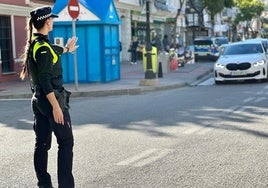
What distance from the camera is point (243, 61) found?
1764 cm

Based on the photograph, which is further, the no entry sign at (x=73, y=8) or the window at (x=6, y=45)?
the window at (x=6, y=45)

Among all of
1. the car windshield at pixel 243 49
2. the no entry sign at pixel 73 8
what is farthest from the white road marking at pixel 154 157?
the car windshield at pixel 243 49

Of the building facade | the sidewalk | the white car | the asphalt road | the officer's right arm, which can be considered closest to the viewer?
the officer's right arm

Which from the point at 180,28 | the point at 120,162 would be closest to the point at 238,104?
the point at 120,162

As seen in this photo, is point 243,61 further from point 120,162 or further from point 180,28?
point 180,28

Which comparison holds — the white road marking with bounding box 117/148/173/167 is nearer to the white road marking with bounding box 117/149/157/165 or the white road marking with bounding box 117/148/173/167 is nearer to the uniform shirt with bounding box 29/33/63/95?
the white road marking with bounding box 117/149/157/165

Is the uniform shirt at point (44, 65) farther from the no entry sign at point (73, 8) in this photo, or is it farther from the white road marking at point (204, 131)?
the no entry sign at point (73, 8)

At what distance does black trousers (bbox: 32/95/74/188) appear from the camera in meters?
4.80

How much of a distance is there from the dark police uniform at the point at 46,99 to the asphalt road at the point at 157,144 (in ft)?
2.70

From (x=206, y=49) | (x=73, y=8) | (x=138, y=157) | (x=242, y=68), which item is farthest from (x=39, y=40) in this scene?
(x=206, y=49)

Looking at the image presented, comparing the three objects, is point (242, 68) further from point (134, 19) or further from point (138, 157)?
point (134, 19)

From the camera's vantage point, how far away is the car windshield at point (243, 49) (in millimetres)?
19219

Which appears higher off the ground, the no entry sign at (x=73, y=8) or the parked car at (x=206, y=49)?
the no entry sign at (x=73, y=8)

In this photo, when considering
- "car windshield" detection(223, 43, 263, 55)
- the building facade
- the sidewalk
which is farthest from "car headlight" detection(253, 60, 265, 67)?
the building facade
